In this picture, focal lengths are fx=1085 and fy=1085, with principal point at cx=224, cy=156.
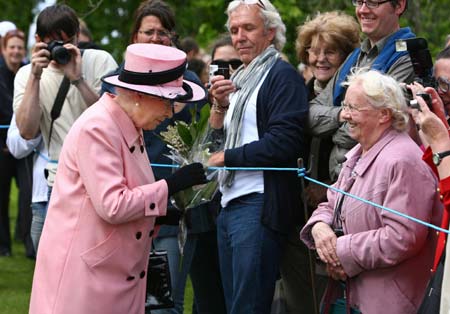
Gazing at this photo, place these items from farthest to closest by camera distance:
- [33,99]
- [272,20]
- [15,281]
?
[15,281] < [33,99] < [272,20]

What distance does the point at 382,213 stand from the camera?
5.45 m

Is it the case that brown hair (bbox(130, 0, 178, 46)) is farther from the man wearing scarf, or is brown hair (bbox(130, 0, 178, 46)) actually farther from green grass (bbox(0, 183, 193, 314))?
green grass (bbox(0, 183, 193, 314))

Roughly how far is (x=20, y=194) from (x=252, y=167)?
6363 mm

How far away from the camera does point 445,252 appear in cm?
511

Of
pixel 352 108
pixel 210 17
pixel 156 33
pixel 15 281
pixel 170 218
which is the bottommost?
pixel 15 281

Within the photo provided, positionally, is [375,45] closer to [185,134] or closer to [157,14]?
[185,134]

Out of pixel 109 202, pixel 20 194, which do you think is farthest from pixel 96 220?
pixel 20 194

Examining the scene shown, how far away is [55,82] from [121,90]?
2214 millimetres

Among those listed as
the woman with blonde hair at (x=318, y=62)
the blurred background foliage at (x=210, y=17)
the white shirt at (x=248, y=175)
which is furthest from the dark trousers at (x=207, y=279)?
the blurred background foliage at (x=210, y=17)

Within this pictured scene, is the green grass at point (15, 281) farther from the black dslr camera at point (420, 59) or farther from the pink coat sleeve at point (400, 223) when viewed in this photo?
the black dslr camera at point (420, 59)

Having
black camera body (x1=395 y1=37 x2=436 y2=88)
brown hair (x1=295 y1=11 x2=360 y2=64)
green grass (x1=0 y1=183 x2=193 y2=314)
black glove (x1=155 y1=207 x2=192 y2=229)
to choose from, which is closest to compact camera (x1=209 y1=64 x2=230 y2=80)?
brown hair (x1=295 y1=11 x2=360 y2=64)

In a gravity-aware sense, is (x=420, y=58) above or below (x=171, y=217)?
above

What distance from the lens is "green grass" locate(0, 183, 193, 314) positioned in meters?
9.16

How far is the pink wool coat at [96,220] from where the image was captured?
17.0 ft
